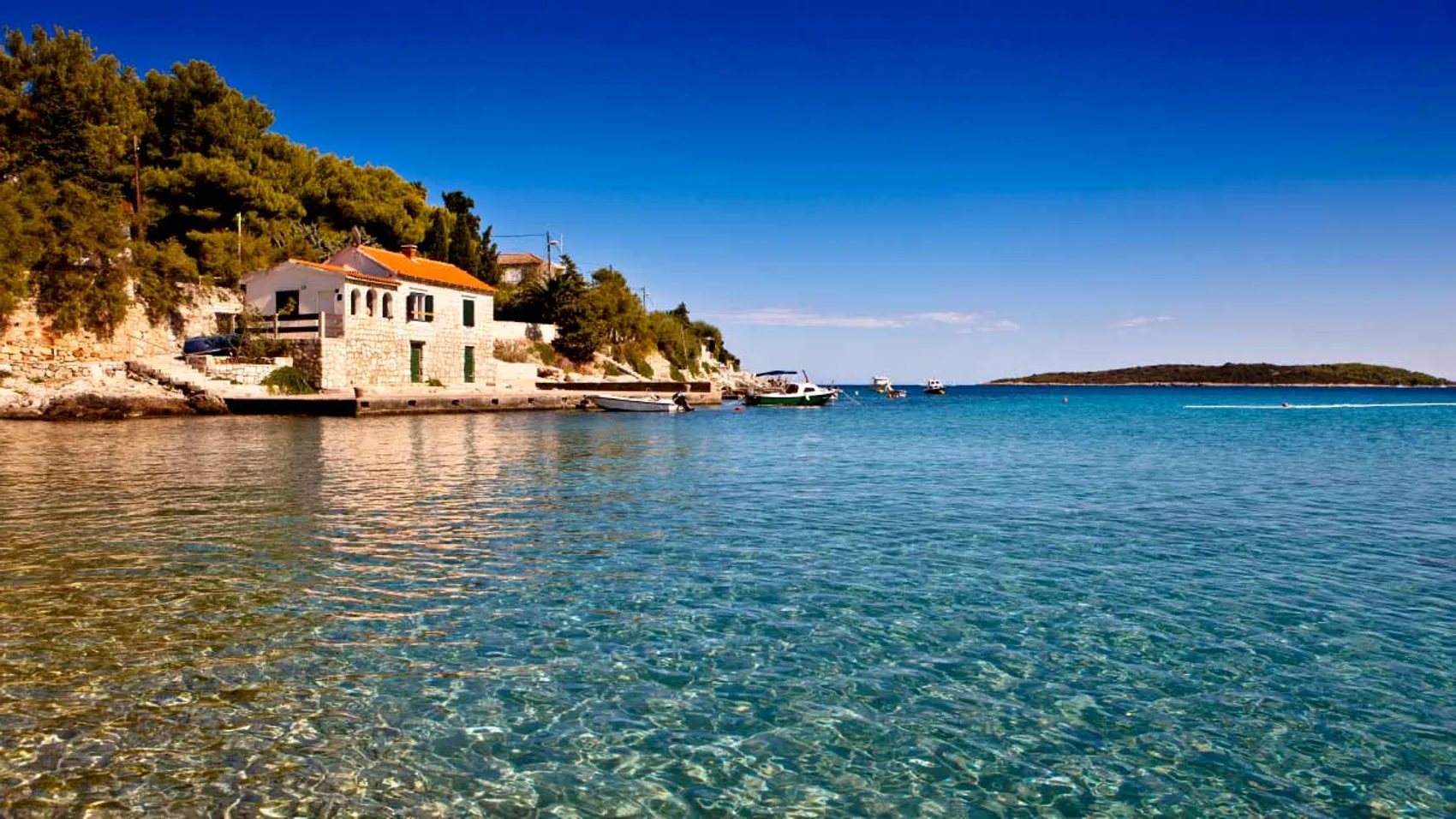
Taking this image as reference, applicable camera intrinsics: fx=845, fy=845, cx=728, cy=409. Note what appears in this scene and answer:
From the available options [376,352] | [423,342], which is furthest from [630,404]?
[376,352]

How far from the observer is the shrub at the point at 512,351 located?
190ft

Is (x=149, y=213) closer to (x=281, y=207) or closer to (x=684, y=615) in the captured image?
(x=281, y=207)

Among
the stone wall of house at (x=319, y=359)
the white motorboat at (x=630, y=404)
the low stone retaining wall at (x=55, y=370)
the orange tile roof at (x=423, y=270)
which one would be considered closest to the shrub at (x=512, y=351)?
the orange tile roof at (x=423, y=270)

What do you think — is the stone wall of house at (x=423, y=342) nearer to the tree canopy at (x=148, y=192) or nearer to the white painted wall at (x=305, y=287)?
the white painted wall at (x=305, y=287)

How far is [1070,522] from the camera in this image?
44.6 feet

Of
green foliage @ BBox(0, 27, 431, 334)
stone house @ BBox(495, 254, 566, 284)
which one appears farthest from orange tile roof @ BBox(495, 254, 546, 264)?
green foliage @ BBox(0, 27, 431, 334)

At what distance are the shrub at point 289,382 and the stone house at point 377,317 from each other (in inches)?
18.1

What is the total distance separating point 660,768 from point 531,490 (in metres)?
12.3

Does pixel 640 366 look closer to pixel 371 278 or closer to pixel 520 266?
pixel 520 266

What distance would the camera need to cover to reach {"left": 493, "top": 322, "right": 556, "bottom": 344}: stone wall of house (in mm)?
59031

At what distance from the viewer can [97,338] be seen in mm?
38438

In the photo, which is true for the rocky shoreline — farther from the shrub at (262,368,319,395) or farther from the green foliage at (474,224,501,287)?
the green foliage at (474,224,501,287)

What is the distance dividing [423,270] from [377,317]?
19.4 ft

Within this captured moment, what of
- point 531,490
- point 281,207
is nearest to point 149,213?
point 281,207
